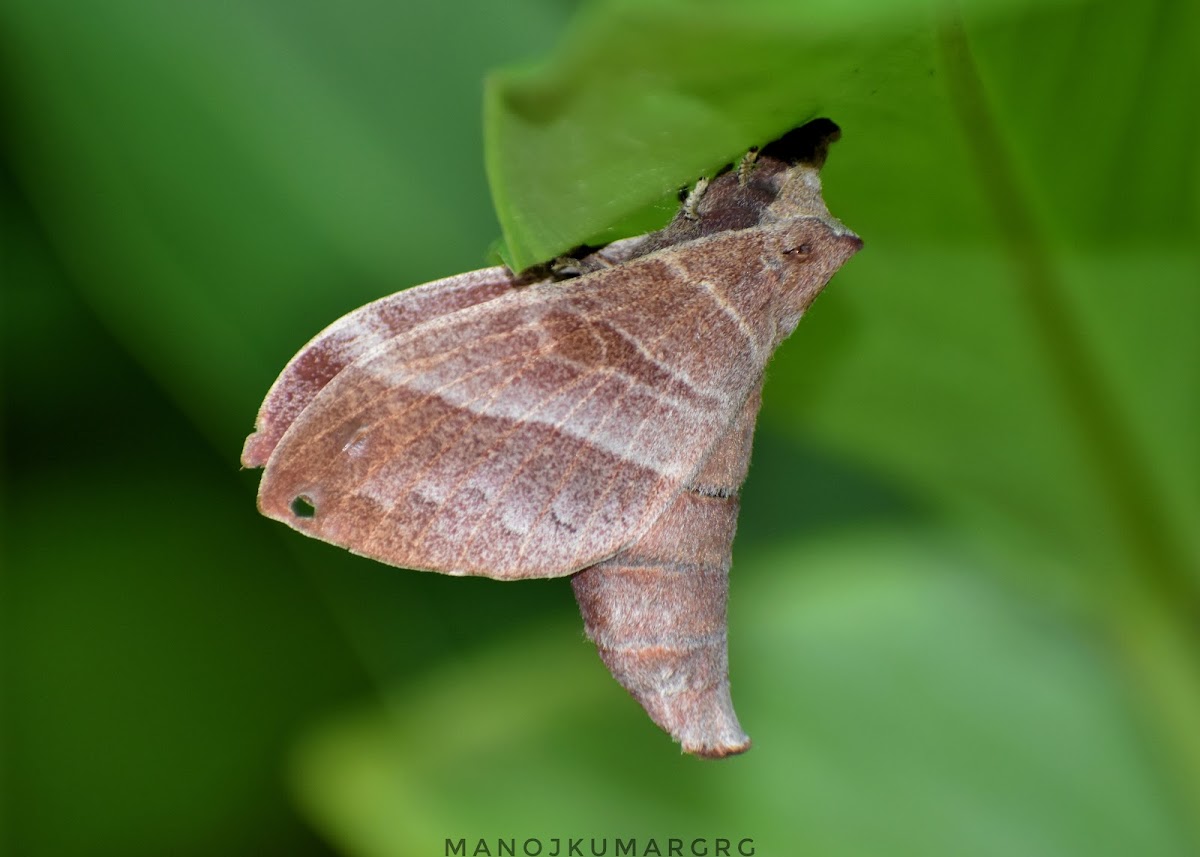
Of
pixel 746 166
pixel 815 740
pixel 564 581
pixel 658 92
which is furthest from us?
pixel 564 581

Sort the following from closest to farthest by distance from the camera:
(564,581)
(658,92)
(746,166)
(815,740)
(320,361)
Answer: (658,92) → (320,361) → (746,166) → (815,740) → (564,581)

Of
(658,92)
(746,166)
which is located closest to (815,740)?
(746,166)

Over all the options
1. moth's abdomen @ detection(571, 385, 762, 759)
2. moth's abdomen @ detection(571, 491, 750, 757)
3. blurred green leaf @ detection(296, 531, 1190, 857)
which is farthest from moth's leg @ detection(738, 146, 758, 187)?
blurred green leaf @ detection(296, 531, 1190, 857)

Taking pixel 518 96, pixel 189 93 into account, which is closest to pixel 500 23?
pixel 189 93

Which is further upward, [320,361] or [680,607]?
[320,361]

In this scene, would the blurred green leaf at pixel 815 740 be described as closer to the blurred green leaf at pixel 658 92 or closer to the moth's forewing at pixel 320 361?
the moth's forewing at pixel 320 361

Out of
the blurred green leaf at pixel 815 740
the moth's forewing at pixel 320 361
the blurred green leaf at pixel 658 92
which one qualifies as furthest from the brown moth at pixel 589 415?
the blurred green leaf at pixel 815 740

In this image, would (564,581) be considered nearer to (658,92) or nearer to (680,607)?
(680,607)

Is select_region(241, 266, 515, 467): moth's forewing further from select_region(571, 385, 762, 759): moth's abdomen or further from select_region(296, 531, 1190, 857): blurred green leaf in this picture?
select_region(296, 531, 1190, 857): blurred green leaf
